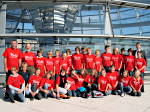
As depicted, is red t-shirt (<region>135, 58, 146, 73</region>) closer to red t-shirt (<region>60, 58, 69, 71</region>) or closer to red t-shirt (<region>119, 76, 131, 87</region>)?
red t-shirt (<region>119, 76, 131, 87</region>)

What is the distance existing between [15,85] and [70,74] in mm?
1913

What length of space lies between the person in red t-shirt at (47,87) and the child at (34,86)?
0.45ft

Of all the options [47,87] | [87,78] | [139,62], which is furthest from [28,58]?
[139,62]

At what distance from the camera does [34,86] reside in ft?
21.2

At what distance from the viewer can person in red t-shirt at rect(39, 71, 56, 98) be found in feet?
21.6

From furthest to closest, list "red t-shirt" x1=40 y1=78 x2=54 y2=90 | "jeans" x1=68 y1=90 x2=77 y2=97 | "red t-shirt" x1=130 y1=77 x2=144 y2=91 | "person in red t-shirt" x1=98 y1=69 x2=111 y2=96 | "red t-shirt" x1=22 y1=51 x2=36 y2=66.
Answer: "red t-shirt" x1=130 y1=77 x2=144 y2=91 < "person in red t-shirt" x1=98 y1=69 x2=111 y2=96 < "red t-shirt" x1=22 y1=51 x2=36 y2=66 < "jeans" x1=68 y1=90 x2=77 y2=97 < "red t-shirt" x1=40 y1=78 x2=54 y2=90

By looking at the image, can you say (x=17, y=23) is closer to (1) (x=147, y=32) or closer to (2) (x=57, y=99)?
(2) (x=57, y=99)

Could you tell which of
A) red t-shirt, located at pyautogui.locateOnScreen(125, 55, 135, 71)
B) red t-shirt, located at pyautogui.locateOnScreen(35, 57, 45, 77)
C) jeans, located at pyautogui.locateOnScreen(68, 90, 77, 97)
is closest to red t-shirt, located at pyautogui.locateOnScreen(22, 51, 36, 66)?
red t-shirt, located at pyautogui.locateOnScreen(35, 57, 45, 77)

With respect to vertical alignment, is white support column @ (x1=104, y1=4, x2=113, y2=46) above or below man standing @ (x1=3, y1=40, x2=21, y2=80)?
above

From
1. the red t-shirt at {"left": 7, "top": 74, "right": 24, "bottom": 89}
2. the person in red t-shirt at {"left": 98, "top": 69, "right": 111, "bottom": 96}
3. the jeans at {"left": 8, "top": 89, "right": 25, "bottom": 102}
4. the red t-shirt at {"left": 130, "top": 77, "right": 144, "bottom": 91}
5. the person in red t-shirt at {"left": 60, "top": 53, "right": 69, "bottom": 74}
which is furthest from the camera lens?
the person in red t-shirt at {"left": 60, "top": 53, "right": 69, "bottom": 74}

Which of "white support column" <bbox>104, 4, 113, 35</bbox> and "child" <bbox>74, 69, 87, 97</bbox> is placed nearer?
"child" <bbox>74, 69, 87, 97</bbox>

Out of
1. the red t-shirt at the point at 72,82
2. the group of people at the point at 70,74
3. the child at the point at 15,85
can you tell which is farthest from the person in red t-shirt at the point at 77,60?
the child at the point at 15,85

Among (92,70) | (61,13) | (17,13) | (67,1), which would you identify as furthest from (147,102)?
(61,13)

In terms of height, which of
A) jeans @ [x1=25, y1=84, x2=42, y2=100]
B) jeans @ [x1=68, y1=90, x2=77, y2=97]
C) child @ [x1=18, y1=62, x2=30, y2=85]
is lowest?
jeans @ [x1=68, y1=90, x2=77, y2=97]
